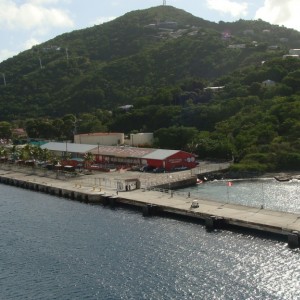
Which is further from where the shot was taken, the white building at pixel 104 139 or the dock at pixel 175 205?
the white building at pixel 104 139

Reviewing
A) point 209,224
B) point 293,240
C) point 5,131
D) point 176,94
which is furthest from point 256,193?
point 5,131

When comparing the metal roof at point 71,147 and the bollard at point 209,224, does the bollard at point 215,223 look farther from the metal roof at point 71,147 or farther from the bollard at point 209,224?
the metal roof at point 71,147

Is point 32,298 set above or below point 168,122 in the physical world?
below

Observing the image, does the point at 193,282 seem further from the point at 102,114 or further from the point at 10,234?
the point at 102,114

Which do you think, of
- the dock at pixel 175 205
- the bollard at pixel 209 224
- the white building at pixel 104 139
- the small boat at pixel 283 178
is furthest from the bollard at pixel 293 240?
the white building at pixel 104 139

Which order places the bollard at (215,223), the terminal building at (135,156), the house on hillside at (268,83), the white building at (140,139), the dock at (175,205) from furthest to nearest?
the house on hillside at (268,83) → the white building at (140,139) → the terminal building at (135,156) → the bollard at (215,223) → the dock at (175,205)

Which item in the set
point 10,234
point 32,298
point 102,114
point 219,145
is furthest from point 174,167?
point 102,114

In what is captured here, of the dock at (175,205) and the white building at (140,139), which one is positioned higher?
the white building at (140,139)
